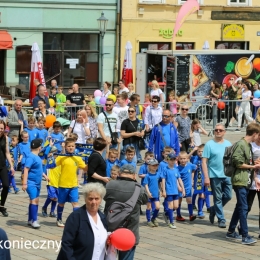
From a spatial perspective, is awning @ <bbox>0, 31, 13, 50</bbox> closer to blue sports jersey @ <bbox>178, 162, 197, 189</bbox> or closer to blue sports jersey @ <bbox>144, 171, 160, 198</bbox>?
blue sports jersey @ <bbox>178, 162, 197, 189</bbox>

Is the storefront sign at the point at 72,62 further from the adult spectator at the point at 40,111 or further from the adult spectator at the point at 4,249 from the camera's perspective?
the adult spectator at the point at 4,249

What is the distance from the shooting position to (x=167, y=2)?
122 feet

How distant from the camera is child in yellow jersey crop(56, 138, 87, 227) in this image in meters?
13.4

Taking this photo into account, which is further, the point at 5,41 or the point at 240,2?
the point at 240,2

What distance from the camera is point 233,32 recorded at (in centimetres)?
3834

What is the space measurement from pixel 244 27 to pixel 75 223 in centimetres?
3147

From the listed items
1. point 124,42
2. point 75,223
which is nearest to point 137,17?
point 124,42

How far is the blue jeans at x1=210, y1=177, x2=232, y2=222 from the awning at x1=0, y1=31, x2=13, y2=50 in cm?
2087

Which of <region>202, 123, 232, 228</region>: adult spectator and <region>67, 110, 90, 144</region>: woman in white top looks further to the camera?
<region>67, 110, 90, 144</region>: woman in white top

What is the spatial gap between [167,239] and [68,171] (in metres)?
1.82

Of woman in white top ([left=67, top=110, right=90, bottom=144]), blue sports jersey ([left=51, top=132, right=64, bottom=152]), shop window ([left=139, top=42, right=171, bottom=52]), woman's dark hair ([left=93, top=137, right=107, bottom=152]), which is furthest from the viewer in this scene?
shop window ([left=139, top=42, right=171, bottom=52])

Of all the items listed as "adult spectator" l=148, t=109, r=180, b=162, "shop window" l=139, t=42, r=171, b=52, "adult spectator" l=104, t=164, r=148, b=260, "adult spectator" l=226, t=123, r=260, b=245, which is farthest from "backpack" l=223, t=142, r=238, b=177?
"shop window" l=139, t=42, r=171, b=52

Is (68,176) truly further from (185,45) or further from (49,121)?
(185,45)

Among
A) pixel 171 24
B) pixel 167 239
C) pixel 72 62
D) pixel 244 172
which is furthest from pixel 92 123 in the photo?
pixel 171 24
